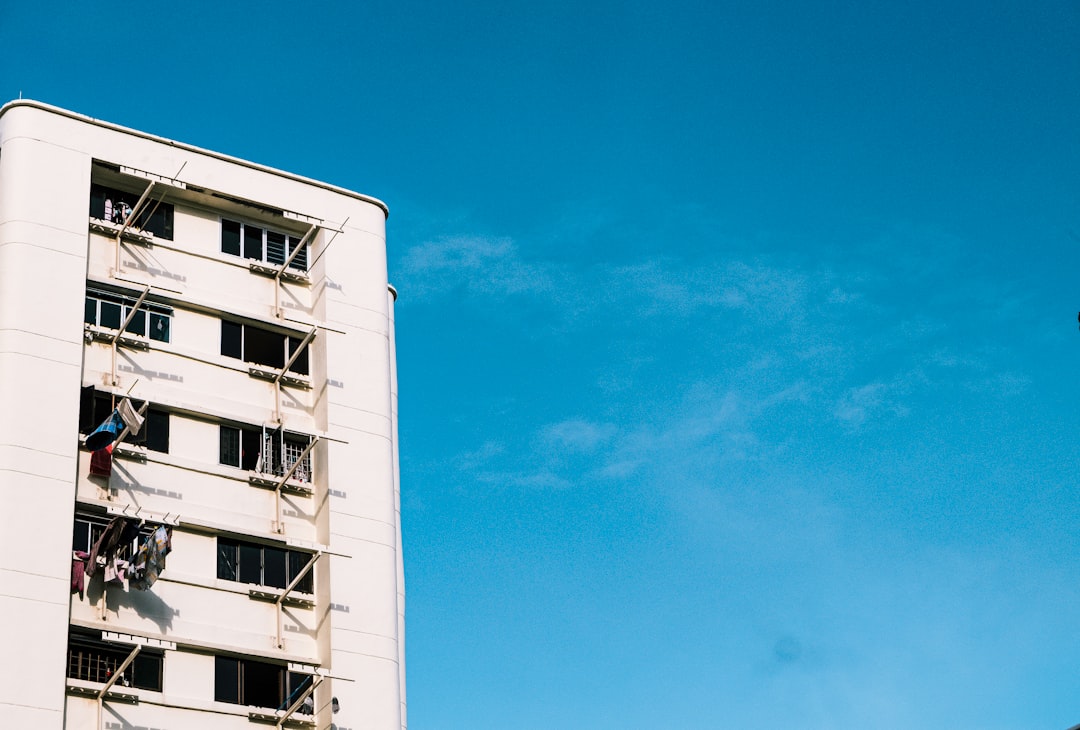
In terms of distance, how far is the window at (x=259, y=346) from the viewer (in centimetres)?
5647

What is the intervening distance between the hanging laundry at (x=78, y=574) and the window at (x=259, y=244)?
44.2 ft

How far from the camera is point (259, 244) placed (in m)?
59.4

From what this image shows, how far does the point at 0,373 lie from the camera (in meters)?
50.2

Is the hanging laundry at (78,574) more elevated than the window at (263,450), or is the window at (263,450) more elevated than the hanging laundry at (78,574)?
the window at (263,450)

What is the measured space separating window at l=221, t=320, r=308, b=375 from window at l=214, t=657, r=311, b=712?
36.3ft

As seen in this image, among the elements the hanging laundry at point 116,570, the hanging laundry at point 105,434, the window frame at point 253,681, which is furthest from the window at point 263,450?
the window frame at point 253,681

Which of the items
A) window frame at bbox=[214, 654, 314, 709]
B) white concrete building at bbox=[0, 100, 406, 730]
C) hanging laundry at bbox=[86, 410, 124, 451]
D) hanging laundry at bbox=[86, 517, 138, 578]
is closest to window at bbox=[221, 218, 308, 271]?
white concrete building at bbox=[0, 100, 406, 730]

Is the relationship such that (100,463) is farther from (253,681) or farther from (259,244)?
(259,244)

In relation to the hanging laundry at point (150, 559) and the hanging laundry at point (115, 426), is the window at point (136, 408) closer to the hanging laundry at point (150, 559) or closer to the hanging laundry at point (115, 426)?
the hanging laundry at point (115, 426)

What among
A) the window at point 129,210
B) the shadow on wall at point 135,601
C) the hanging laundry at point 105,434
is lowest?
the shadow on wall at point 135,601

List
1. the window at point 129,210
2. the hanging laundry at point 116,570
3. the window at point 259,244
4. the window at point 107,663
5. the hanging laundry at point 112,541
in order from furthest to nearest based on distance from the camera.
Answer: the window at point 259,244 < the window at point 129,210 < the hanging laundry at point 112,541 < the hanging laundry at point 116,570 < the window at point 107,663

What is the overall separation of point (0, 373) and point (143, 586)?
8.03 metres

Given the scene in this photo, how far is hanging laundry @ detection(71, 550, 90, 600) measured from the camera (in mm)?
48594

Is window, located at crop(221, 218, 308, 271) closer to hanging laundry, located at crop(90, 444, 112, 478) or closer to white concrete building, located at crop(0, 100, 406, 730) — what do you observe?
white concrete building, located at crop(0, 100, 406, 730)
